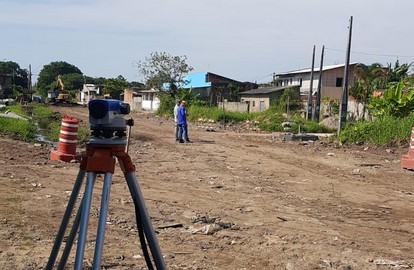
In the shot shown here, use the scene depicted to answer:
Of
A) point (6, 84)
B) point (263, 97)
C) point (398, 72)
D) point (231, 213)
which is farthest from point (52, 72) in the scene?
point (231, 213)

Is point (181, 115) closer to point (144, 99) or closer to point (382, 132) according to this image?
point (382, 132)

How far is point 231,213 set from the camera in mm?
6375

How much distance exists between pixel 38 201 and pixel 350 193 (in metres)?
4.87

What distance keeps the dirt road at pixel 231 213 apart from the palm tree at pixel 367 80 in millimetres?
18893

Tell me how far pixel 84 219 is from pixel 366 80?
1184 inches

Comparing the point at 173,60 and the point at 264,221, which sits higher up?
the point at 173,60

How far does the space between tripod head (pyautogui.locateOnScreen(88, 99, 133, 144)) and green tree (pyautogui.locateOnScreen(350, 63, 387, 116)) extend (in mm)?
29006

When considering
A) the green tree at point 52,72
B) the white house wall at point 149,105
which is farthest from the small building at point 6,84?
the green tree at point 52,72

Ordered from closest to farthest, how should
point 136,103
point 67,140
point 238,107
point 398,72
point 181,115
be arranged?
point 67,140
point 181,115
point 398,72
point 238,107
point 136,103

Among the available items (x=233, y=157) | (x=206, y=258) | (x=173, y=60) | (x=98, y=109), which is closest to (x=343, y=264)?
(x=206, y=258)

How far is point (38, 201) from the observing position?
653cm

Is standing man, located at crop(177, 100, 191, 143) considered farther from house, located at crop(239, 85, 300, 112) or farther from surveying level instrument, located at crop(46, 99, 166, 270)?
house, located at crop(239, 85, 300, 112)

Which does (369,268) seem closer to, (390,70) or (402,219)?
(402,219)

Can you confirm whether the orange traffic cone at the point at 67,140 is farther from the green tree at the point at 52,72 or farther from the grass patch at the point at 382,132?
the green tree at the point at 52,72
